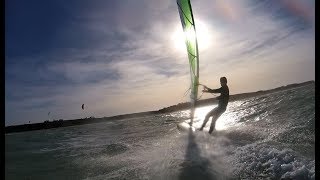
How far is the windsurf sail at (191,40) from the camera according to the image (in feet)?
36.7

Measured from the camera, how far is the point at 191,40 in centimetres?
1215

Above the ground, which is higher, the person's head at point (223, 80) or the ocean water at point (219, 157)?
the person's head at point (223, 80)

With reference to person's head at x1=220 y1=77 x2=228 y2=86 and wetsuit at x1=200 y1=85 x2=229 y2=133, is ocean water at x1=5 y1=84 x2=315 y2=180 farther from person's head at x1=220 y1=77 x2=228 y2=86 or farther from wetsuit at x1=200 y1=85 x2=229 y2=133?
person's head at x1=220 y1=77 x2=228 y2=86

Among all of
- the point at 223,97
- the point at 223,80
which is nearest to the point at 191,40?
the point at 223,80

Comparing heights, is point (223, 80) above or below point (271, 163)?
above

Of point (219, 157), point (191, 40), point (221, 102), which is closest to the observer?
point (219, 157)

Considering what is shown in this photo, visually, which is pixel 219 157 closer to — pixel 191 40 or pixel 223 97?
pixel 223 97

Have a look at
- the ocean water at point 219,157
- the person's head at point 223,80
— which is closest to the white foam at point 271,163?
the ocean water at point 219,157

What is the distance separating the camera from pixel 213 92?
980 centimetres

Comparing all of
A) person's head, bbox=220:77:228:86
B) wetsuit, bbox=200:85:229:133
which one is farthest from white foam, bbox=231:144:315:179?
person's head, bbox=220:77:228:86

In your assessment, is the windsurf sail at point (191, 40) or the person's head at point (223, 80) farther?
the windsurf sail at point (191, 40)

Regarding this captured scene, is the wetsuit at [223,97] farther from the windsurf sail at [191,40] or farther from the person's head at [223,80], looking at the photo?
the windsurf sail at [191,40]
